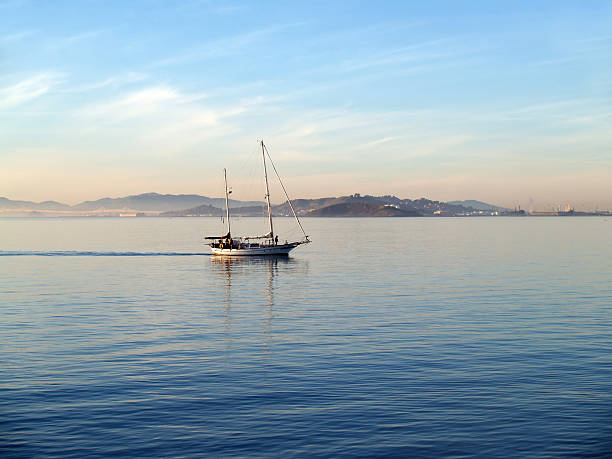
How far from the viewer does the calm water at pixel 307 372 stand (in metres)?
21.7

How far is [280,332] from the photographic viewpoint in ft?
135

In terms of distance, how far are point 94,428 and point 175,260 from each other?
312 feet

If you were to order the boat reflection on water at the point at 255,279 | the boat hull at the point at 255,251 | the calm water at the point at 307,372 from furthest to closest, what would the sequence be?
the boat hull at the point at 255,251 → the boat reflection on water at the point at 255,279 → the calm water at the point at 307,372

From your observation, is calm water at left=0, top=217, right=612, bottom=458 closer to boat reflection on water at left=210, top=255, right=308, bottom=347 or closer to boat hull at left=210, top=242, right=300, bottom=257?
boat reflection on water at left=210, top=255, right=308, bottom=347

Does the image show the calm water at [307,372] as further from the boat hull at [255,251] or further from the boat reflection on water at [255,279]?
the boat hull at [255,251]

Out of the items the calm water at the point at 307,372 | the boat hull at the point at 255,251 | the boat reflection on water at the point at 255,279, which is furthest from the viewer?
the boat hull at the point at 255,251

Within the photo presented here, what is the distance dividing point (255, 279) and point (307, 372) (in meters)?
51.5

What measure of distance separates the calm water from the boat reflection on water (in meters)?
0.61

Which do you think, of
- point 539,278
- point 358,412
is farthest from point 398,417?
point 539,278

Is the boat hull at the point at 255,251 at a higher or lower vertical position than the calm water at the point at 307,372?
higher

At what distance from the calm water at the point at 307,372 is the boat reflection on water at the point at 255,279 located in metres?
0.61

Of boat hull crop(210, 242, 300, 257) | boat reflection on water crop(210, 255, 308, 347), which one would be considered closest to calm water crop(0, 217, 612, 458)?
boat reflection on water crop(210, 255, 308, 347)

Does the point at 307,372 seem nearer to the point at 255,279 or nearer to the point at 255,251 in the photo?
the point at 255,279

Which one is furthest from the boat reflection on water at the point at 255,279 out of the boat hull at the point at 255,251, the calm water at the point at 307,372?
the boat hull at the point at 255,251
